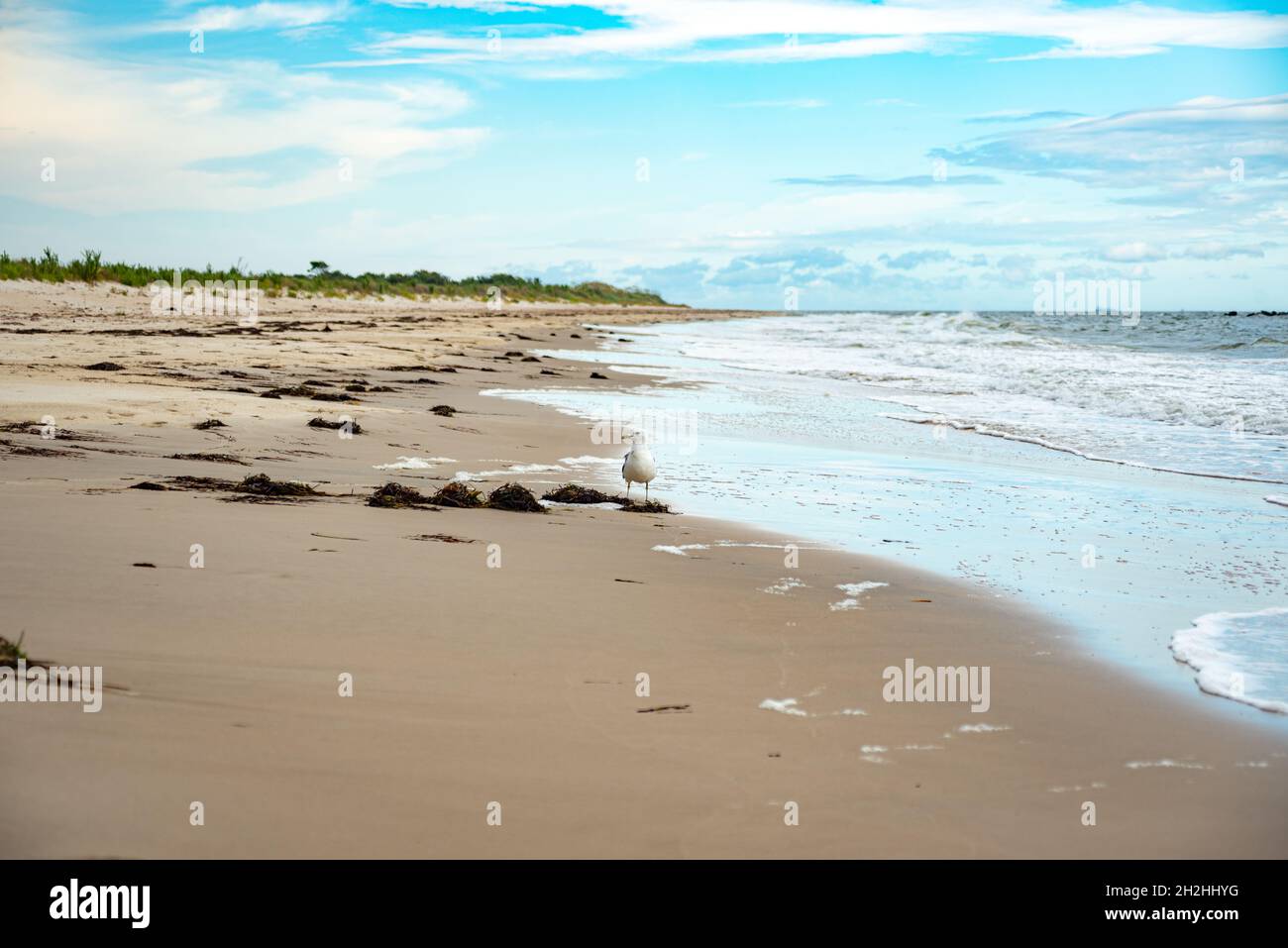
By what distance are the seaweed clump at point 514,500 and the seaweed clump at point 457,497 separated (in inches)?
3.8

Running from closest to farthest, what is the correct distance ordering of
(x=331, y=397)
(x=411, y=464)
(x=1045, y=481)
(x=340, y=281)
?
(x=411, y=464) → (x=1045, y=481) → (x=331, y=397) → (x=340, y=281)

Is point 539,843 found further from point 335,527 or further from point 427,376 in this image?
point 427,376

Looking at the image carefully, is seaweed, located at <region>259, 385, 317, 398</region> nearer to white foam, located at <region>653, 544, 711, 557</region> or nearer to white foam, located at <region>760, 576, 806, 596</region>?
white foam, located at <region>653, 544, 711, 557</region>

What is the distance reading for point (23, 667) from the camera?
353cm

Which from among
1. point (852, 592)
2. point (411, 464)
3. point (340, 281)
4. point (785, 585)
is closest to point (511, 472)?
point (411, 464)

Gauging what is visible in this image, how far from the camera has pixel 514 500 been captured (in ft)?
24.9

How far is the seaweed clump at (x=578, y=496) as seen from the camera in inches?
325

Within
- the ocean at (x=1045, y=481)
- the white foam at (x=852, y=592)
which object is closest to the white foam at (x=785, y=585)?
the white foam at (x=852, y=592)

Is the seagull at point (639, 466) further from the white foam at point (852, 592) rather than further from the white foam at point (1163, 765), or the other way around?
the white foam at point (1163, 765)

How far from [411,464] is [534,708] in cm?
587

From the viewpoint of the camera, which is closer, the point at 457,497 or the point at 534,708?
the point at 534,708

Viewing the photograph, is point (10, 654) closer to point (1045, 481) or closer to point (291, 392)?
point (1045, 481)

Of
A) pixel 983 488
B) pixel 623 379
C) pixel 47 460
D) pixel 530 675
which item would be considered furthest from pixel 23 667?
pixel 623 379

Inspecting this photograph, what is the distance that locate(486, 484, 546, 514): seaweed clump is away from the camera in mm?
7547
